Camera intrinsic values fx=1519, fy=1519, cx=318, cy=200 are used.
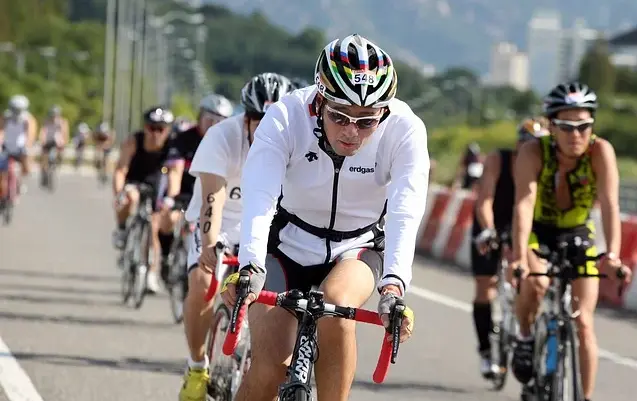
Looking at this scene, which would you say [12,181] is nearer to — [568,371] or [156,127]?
[156,127]

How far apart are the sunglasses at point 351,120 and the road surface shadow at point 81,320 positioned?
21.5ft

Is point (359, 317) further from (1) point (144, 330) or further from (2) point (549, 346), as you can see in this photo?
(1) point (144, 330)

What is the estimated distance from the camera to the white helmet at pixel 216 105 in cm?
1112

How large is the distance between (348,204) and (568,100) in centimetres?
252

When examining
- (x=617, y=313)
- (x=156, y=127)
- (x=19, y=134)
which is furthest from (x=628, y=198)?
(x=156, y=127)

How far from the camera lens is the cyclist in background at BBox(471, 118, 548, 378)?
985 centimetres

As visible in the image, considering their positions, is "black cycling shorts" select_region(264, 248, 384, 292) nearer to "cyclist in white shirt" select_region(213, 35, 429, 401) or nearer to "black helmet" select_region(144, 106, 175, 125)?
"cyclist in white shirt" select_region(213, 35, 429, 401)

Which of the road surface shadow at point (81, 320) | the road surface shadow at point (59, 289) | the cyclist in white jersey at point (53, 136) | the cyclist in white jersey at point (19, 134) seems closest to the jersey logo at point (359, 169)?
the road surface shadow at point (81, 320)

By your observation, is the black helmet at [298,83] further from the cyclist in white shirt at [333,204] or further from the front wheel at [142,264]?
the front wheel at [142,264]

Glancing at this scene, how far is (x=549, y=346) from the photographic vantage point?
7945mm

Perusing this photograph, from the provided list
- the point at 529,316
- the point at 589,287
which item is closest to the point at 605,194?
the point at 589,287

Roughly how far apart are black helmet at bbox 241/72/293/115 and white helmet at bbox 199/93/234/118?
11.0 feet

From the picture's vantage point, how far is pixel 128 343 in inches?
426

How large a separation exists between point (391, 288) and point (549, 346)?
286 centimetres
